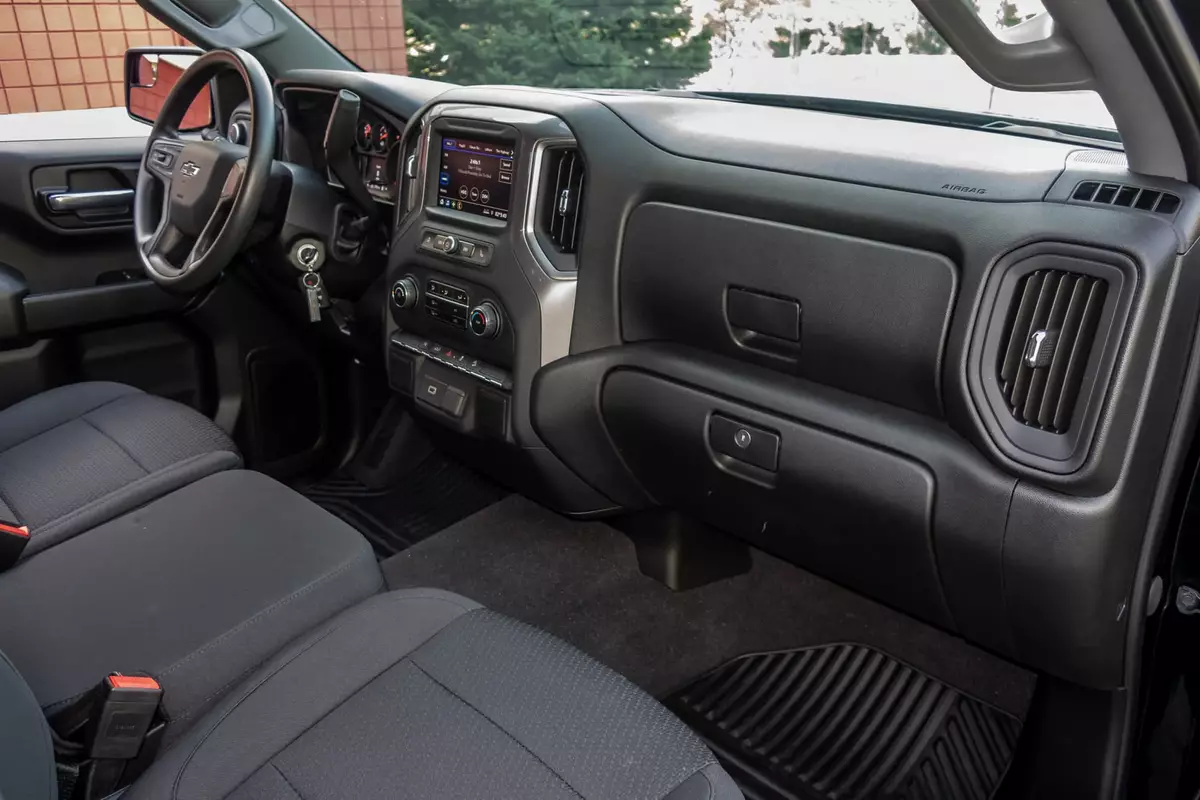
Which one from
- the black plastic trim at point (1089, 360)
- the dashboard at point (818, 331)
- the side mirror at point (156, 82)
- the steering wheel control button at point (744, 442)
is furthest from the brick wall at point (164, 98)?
the black plastic trim at point (1089, 360)

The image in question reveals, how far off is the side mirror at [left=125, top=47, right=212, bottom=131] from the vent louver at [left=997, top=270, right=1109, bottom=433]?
183 centimetres

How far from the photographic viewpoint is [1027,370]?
3.60 feet

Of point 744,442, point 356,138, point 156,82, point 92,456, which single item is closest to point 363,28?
point 156,82

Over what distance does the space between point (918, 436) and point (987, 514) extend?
0.14m

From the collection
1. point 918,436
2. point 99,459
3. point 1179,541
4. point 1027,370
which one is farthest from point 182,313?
point 1179,541

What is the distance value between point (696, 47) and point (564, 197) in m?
0.60

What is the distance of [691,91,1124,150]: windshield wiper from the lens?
1.37m

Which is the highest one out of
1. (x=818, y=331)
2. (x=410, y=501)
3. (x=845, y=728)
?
(x=818, y=331)

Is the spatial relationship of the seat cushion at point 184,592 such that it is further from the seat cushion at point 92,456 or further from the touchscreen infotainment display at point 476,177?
the touchscreen infotainment display at point 476,177

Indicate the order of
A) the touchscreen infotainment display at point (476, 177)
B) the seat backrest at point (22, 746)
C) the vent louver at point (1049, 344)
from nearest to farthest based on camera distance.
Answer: the seat backrest at point (22, 746) → the vent louver at point (1049, 344) → the touchscreen infotainment display at point (476, 177)

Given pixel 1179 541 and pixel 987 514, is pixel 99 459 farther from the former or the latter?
pixel 1179 541

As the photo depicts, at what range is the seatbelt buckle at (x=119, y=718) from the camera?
106cm

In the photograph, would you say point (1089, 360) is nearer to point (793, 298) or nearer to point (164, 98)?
point (793, 298)

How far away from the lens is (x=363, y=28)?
260cm
